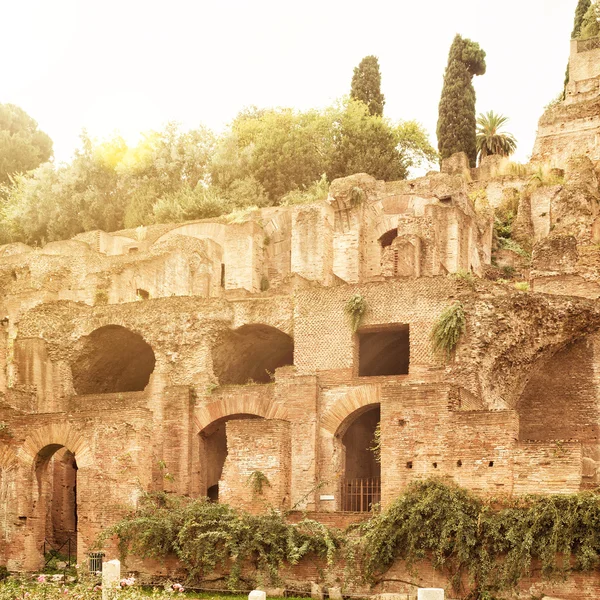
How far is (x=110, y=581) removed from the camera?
1664 cm

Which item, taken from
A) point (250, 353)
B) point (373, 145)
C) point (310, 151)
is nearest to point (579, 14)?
point (373, 145)

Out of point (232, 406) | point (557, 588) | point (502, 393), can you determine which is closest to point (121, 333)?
point (232, 406)

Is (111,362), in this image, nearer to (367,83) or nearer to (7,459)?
(7,459)

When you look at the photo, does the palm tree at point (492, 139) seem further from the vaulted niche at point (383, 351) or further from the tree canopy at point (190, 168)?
the vaulted niche at point (383, 351)

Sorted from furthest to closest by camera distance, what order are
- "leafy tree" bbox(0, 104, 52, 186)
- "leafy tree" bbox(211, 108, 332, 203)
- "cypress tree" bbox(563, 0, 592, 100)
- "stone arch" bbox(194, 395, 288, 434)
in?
"leafy tree" bbox(0, 104, 52, 186) → "cypress tree" bbox(563, 0, 592, 100) → "leafy tree" bbox(211, 108, 332, 203) → "stone arch" bbox(194, 395, 288, 434)

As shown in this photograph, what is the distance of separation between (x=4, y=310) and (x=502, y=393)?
54.1 ft

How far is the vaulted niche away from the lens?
2858 cm

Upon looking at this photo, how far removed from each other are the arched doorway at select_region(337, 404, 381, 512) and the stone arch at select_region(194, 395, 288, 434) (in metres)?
2.01

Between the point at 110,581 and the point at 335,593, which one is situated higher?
the point at 110,581

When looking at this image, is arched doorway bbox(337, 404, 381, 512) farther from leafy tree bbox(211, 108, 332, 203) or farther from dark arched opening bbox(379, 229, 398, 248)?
leafy tree bbox(211, 108, 332, 203)

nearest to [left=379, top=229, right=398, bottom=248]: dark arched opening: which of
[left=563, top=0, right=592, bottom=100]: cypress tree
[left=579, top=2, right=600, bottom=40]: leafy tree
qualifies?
[left=579, top=2, right=600, bottom=40]: leafy tree

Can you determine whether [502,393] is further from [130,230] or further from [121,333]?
[130,230]

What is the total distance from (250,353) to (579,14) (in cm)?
3151

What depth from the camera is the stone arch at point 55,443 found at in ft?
82.2
